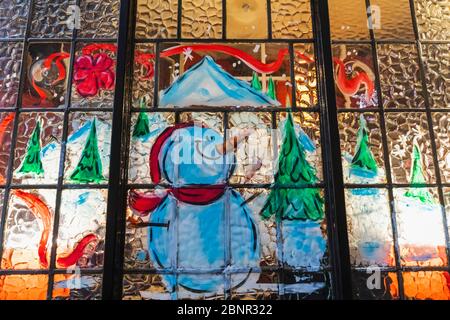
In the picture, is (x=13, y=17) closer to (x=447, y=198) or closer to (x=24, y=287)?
(x=24, y=287)

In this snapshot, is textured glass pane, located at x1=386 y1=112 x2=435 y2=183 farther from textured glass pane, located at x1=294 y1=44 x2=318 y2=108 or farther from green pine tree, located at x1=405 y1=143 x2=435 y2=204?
textured glass pane, located at x1=294 y1=44 x2=318 y2=108

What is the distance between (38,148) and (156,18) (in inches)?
39.3

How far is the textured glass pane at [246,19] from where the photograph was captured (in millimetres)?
2715

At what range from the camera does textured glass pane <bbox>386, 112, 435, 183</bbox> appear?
8.22 feet

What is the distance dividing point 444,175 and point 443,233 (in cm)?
31

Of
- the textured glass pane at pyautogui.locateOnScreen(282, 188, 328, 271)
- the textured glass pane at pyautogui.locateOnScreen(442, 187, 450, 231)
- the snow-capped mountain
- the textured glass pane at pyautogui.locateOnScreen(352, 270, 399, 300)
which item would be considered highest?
the snow-capped mountain

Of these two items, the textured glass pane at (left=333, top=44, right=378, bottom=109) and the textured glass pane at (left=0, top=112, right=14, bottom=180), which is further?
the textured glass pane at (left=333, top=44, right=378, bottom=109)

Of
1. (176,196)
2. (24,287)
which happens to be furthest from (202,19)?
(24,287)

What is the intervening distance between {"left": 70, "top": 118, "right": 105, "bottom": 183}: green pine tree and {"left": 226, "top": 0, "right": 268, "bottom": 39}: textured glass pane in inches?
39.0

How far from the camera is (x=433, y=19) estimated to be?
108 inches

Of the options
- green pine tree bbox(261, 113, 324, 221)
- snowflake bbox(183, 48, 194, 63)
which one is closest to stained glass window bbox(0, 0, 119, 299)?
snowflake bbox(183, 48, 194, 63)
